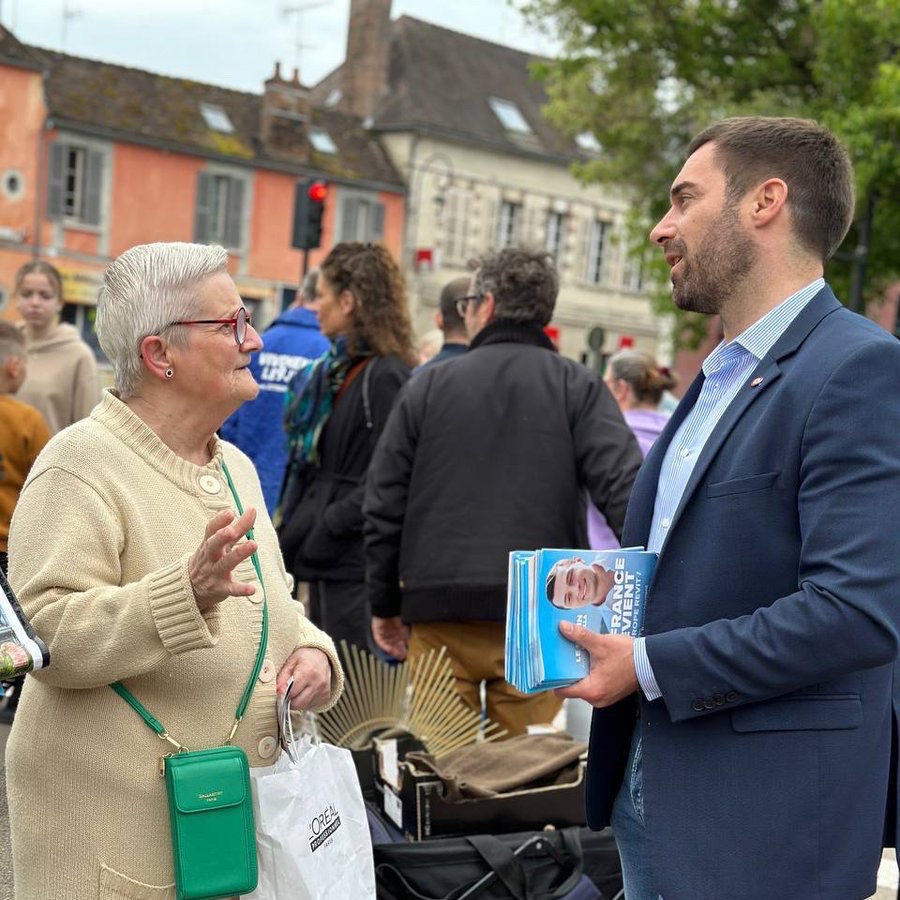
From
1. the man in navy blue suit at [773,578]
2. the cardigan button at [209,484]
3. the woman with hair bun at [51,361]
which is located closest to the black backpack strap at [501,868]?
the man in navy blue suit at [773,578]

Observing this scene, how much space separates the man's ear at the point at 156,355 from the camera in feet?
8.87

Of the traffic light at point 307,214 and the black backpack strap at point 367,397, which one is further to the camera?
the traffic light at point 307,214

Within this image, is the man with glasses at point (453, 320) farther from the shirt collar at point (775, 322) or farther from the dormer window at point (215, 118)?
the dormer window at point (215, 118)

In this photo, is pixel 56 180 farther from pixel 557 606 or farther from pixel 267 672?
pixel 557 606

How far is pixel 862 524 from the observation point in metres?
2.13

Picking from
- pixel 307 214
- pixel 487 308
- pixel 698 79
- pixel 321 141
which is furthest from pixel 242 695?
pixel 321 141

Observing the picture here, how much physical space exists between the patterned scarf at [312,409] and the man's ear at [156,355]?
9.10 ft

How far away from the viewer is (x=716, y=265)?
2455 millimetres

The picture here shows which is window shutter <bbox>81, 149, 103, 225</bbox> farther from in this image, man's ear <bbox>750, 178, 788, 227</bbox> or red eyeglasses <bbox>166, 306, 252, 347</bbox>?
man's ear <bbox>750, 178, 788, 227</bbox>

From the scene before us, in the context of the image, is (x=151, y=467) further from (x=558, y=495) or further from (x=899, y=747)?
(x=558, y=495)

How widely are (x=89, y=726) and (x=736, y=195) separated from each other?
5.03 feet

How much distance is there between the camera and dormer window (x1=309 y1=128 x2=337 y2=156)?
35.8m

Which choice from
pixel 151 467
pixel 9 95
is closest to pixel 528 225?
pixel 9 95

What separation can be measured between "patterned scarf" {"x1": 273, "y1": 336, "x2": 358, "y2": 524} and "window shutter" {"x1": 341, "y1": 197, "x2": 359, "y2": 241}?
30209mm
